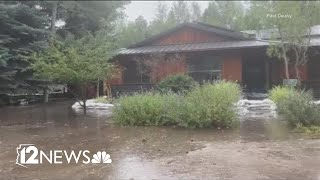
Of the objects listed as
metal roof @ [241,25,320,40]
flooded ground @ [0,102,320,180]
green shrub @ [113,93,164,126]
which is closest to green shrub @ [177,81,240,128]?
flooded ground @ [0,102,320,180]

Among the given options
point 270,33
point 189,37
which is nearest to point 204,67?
point 189,37

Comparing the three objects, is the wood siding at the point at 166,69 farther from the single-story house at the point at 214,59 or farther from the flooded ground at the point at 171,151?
the flooded ground at the point at 171,151

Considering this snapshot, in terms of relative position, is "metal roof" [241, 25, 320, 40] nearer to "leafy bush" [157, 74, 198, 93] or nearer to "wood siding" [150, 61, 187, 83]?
"wood siding" [150, 61, 187, 83]

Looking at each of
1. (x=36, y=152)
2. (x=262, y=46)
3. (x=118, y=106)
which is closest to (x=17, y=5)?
(x=118, y=106)

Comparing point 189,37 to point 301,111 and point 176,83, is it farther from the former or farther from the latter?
point 301,111

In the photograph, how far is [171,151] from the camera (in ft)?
25.8

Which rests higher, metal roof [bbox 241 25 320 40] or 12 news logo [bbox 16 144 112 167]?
metal roof [bbox 241 25 320 40]

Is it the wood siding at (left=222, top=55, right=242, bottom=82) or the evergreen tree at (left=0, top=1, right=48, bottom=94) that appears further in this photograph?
the wood siding at (left=222, top=55, right=242, bottom=82)

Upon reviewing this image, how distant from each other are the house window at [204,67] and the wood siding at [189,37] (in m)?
1.41

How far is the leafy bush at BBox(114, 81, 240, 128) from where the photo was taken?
10.7 m

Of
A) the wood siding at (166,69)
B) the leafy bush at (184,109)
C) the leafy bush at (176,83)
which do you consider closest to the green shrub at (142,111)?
the leafy bush at (184,109)

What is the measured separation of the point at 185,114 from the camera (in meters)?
10.9

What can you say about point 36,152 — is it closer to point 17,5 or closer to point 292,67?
point 17,5

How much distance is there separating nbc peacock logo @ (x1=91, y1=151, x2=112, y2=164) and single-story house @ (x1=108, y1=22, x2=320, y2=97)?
1378 cm
